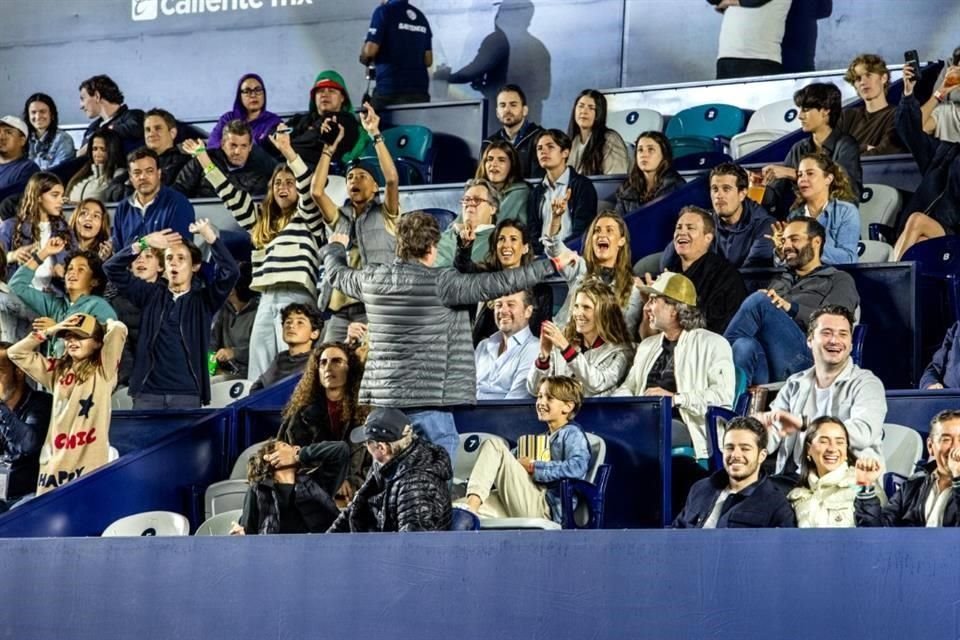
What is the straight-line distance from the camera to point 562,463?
7.43 metres

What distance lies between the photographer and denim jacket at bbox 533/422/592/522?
7410 millimetres

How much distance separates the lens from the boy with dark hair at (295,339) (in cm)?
928

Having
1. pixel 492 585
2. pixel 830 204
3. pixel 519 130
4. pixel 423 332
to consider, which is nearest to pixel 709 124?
pixel 519 130

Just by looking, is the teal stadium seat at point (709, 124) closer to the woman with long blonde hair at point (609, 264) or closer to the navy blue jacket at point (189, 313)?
the woman with long blonde hair at point (609, 264)

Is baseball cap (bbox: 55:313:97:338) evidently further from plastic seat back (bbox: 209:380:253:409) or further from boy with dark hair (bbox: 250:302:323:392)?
plastic seat back (bbox: 209:380:253:409)

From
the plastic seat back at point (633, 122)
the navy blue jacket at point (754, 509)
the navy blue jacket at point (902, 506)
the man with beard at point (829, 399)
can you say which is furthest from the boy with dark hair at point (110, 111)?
the navy blue jacket at point (902, 506)

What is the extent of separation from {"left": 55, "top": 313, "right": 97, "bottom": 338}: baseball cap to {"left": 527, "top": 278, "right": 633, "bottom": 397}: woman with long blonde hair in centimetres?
189

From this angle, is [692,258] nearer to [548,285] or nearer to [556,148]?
[548,285]

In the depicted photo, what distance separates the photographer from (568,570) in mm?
6191

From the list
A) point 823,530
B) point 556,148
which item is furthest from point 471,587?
point 556,148

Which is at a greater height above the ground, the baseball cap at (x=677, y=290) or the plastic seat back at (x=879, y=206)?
the plastic seat back at (x=879, y=206)

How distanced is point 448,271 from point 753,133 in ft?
14.0

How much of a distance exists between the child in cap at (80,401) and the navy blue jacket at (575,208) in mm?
2431

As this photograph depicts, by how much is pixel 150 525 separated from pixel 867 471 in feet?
9.73
